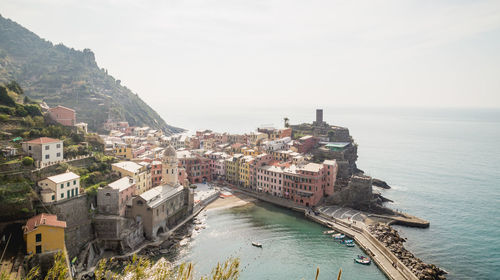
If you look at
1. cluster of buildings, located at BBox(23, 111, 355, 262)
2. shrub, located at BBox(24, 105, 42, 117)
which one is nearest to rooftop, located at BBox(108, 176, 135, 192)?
cluster of buildings, located at BBox(23, 111, 355, 262)

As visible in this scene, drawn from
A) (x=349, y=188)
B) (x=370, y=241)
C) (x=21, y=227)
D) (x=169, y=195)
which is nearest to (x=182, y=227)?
(x=169, y=195)

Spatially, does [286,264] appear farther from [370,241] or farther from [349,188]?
[349,188]

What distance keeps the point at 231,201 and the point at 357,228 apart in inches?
957

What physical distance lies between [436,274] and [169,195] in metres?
38.0

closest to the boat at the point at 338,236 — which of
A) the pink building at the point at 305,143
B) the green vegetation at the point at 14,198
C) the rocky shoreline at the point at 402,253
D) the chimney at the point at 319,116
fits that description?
the rocky shoreline at the point at 402,253

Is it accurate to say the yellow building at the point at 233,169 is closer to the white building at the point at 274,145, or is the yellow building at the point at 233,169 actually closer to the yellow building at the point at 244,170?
the yellow building at the point at 244,170

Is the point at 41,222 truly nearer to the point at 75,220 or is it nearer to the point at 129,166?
the point at 75,220

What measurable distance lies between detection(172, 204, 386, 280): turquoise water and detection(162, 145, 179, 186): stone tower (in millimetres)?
9159

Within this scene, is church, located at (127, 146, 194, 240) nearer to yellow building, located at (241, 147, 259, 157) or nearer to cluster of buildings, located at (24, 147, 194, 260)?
cluster of buildings, located at (24, 147, 194, 260)

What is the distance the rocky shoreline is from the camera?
36428mm

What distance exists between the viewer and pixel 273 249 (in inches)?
1700

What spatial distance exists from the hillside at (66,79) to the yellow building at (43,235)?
83835mm

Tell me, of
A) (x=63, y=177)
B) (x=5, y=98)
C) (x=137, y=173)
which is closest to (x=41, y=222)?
(x=63, y=177)

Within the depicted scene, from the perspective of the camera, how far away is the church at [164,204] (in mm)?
43066
